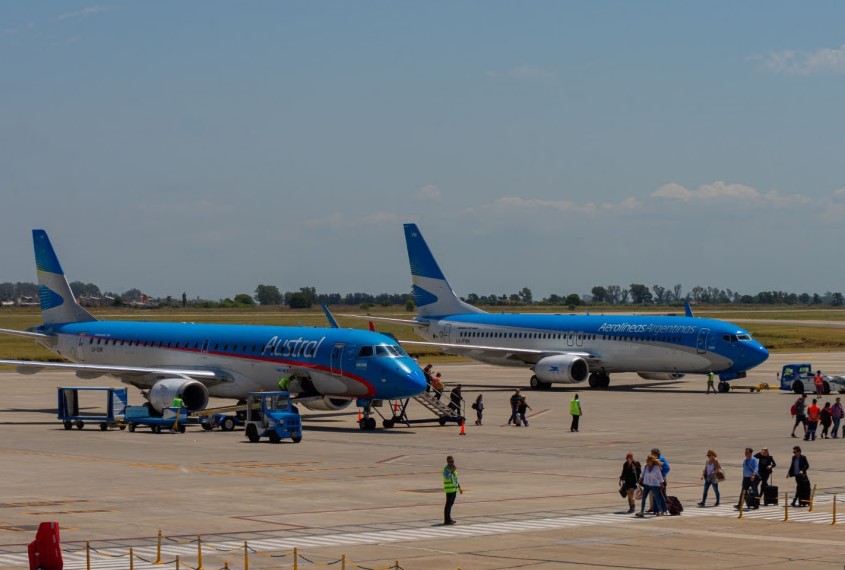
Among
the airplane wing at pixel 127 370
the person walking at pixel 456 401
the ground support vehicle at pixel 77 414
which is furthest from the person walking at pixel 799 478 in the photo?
the airplane wing at pixel 127 370

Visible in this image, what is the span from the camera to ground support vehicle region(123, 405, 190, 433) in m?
54.9

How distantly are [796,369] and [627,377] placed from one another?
1806 cm

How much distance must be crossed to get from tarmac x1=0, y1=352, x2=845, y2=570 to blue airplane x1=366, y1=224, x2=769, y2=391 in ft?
43.6

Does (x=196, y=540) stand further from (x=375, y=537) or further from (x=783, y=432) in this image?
(x=783, y=432)

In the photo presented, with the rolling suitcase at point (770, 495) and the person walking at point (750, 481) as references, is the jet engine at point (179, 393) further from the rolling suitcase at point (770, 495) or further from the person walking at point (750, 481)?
the person walking at point (750, 481)

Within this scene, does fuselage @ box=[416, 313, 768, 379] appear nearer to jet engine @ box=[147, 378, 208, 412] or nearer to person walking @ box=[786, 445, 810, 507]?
jet engine @ box=[147, 378, 208, 412]

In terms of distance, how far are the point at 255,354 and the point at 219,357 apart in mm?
2568

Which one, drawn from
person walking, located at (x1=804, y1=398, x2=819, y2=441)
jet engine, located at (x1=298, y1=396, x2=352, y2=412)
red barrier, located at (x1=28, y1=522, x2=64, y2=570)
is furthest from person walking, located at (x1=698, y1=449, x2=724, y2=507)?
jet engine, located at (x1=298, y1=396, x2=352, y2=412)

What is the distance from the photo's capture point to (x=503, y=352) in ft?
279

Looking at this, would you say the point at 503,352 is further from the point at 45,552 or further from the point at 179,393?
the point at 45,552

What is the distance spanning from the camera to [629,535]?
28.8 m

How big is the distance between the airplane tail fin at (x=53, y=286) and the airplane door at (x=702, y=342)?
1340 inches

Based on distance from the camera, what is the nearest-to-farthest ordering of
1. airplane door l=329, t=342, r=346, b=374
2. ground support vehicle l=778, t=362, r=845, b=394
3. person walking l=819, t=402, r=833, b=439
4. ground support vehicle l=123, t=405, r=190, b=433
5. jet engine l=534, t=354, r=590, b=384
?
person walking l=819, t=402, r=833, b=439
airplane door l=329, t=342, r=346, b=374
ground support vehicle l=123, t=405, r=190, b=433
ground support vehicle l=778, t=362, r=845, b=394
jet engine l=534, t=354, r=590, b=384

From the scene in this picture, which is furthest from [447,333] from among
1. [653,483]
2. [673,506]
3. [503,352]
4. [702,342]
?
[653,483]
